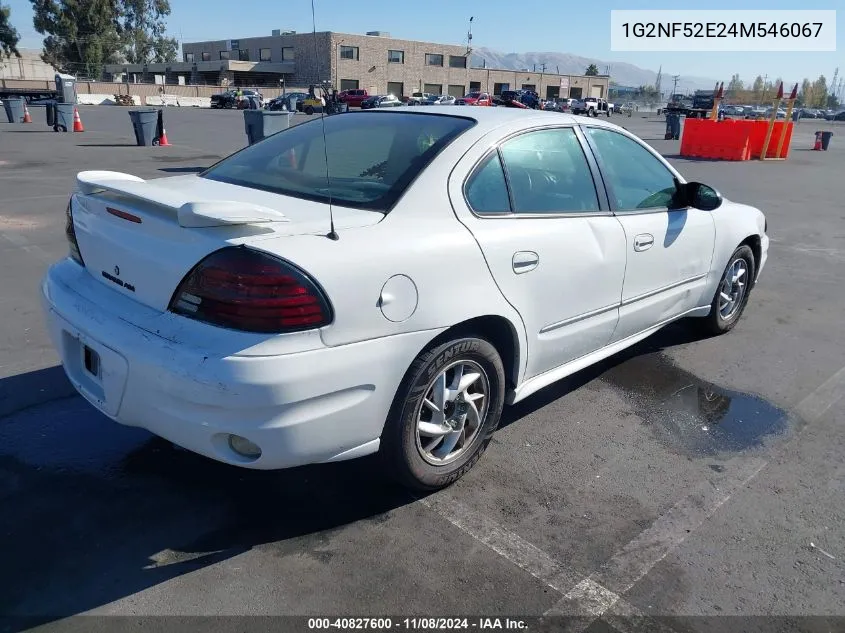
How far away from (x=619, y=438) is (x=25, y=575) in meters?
2.80

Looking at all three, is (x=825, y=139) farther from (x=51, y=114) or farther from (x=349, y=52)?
(x=349, y=52)

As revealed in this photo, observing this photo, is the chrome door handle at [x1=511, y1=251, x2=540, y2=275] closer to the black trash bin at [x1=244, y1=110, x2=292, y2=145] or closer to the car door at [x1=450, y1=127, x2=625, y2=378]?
the car door at [x1=450, y1=127, x2=625, y2=378]

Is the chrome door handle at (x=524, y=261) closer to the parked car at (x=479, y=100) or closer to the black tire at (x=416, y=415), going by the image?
the black tire at (x=416, y=415)

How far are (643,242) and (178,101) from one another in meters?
58.9

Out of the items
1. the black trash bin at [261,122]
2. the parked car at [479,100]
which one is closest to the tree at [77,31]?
the parked car at [479,100]

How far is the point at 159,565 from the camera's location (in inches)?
101

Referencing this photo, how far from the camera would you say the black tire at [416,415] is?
9.05 feet

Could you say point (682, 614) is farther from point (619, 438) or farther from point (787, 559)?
point (619, 438)

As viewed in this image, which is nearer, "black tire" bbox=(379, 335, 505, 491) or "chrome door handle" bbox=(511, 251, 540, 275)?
"black tire" bbox=(379, 335, 505, 491)

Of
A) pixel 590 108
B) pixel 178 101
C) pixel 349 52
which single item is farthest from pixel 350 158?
pixel 349 52

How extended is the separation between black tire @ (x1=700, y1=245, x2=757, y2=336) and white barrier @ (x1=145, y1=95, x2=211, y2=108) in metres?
55.1

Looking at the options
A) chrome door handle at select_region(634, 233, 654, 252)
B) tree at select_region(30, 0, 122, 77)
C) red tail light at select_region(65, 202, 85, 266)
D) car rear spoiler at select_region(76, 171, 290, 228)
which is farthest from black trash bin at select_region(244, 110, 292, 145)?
tree at select_region(30, 0, 122, 77)

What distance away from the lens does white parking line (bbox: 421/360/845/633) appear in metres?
2.43

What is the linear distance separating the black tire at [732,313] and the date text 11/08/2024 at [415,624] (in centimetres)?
339
